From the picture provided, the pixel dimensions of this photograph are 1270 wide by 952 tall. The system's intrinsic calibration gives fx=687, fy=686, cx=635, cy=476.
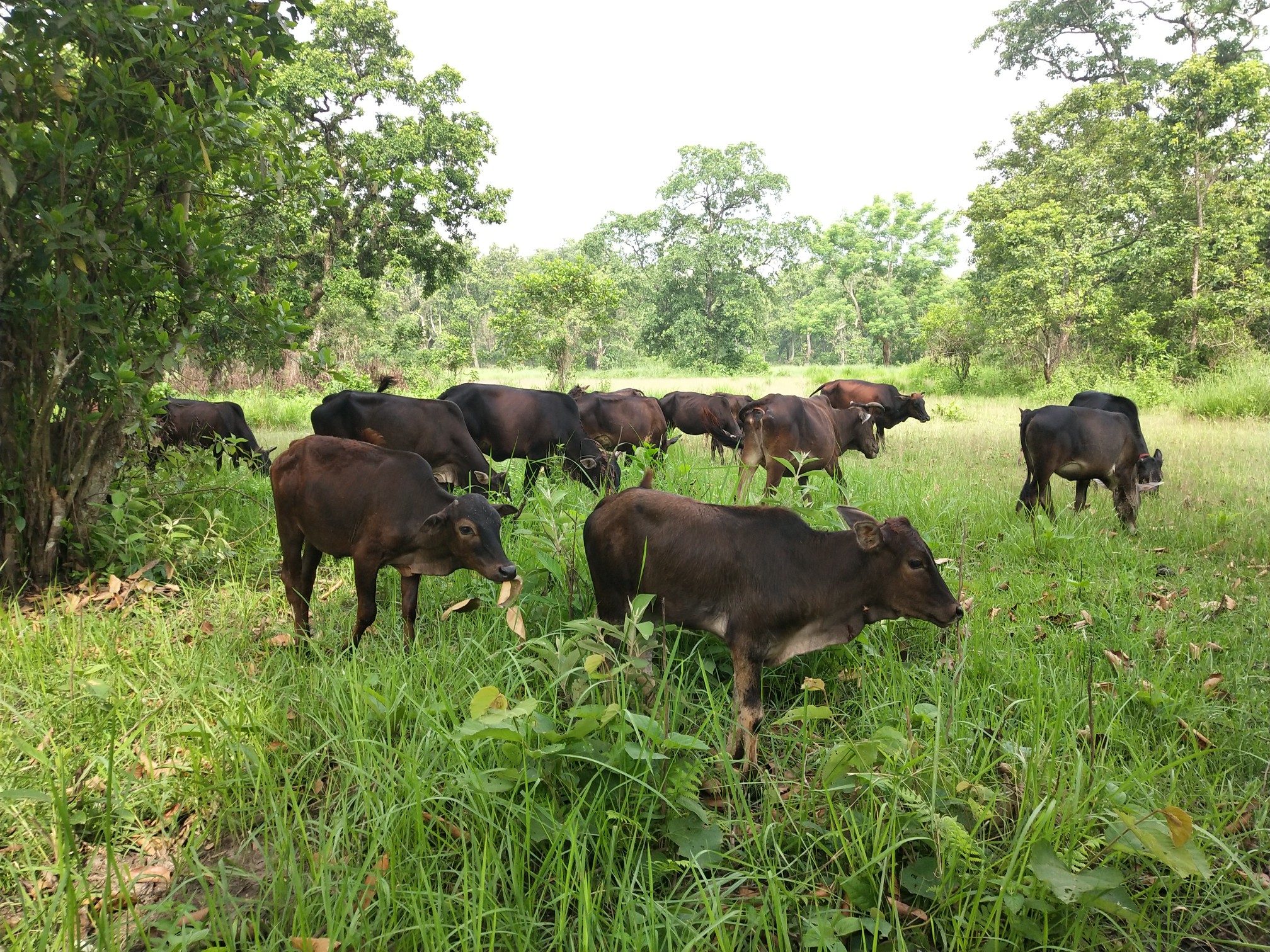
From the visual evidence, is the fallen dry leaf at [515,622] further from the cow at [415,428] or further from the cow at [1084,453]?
the cow at [1084,453]

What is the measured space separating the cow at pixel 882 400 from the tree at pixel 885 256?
4312 centimetres

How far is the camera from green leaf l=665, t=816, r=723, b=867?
208 centimetres

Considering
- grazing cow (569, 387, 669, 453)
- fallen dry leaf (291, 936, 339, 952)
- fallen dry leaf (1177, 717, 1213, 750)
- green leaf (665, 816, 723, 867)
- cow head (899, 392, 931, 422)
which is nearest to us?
fallen dry leaf (291, 936, 339, 952)

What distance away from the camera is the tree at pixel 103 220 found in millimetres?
3697

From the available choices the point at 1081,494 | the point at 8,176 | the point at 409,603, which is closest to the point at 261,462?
the point at 8,176

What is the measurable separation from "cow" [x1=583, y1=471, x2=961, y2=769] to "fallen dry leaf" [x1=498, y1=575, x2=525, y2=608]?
1.46 ft

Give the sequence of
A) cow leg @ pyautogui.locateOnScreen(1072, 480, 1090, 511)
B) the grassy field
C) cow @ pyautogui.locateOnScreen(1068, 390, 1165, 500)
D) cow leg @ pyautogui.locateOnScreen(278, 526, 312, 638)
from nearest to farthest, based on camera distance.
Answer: the grassy field
cow leg @ pyautogui.locateOnScreen(278, 526, 312, 638)
cow @ pyautogui.locateOnScreen(1068, 390, 1165, 500)
cow leg @ pyautogui.locateOnScreen(1072, 480, 1090, 511)

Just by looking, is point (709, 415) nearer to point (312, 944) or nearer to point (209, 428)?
point (209, 428)

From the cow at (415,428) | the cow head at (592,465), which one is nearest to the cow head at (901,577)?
the cow head at (592,465)

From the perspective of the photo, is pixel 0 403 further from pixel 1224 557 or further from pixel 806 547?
pixel 1224 557

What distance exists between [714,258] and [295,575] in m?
41.0

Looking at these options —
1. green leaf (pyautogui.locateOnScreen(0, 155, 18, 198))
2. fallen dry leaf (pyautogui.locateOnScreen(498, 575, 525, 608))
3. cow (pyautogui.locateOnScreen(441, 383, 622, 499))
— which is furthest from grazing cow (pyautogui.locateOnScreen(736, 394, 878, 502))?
green leaf (pyautogui.locateOnScreen(0, 155, 18, 198))

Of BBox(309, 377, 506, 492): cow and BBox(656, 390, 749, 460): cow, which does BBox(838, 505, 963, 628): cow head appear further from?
BBox(656, 390, 749, 460): cow

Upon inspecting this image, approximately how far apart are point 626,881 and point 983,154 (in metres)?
35.4
